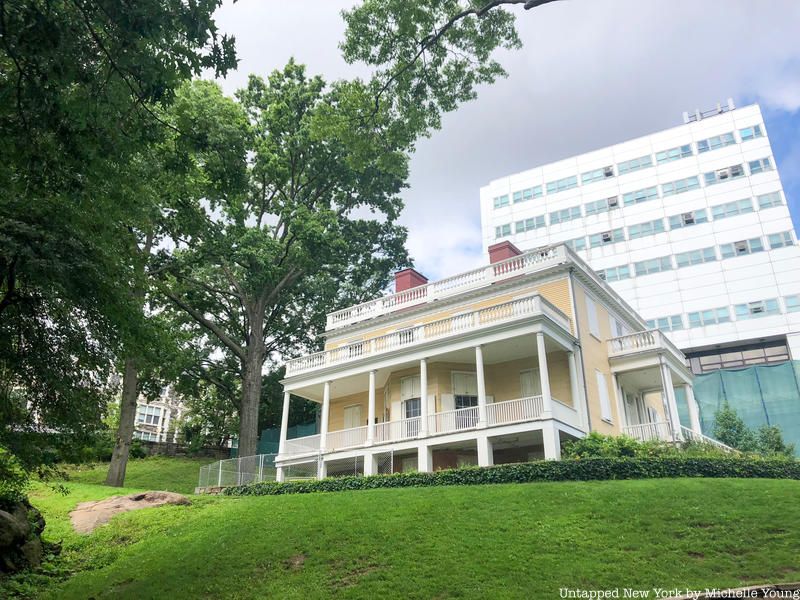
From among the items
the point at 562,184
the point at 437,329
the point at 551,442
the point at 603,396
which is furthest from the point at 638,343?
the point at 562,184

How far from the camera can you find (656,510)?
1308 cm

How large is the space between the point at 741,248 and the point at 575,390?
3036cm

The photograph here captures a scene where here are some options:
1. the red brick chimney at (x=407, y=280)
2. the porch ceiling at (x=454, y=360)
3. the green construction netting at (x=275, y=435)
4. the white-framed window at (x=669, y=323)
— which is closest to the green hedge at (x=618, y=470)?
the porch ceiling at (x=454, y=360)

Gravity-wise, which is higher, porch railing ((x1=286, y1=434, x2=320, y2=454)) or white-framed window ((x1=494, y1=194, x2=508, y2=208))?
white-framed window ((x1=494, y1=194, x2=508, y2=208))

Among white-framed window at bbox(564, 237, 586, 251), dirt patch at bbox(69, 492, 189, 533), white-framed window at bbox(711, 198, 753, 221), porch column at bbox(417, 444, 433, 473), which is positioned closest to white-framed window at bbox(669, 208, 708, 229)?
white-framed window at bbox(711, 198, 753, 221)

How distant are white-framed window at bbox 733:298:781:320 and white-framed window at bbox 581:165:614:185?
16.3 metres

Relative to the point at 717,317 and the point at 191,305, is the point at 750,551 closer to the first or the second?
the point at 191,305

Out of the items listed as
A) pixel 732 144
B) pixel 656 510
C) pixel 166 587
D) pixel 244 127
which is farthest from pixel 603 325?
pixel 732 144

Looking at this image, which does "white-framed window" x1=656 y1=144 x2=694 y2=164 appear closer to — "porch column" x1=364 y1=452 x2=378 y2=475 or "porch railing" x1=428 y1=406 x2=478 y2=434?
"porch railing" x1=428 y1=406 x2=478 y2=434

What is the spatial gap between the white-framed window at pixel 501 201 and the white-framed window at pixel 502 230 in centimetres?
209

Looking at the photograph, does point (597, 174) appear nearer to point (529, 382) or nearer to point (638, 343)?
point (638, 343)

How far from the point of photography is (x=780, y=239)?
143 feet

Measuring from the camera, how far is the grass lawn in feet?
33.6

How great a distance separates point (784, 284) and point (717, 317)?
4.66 m
